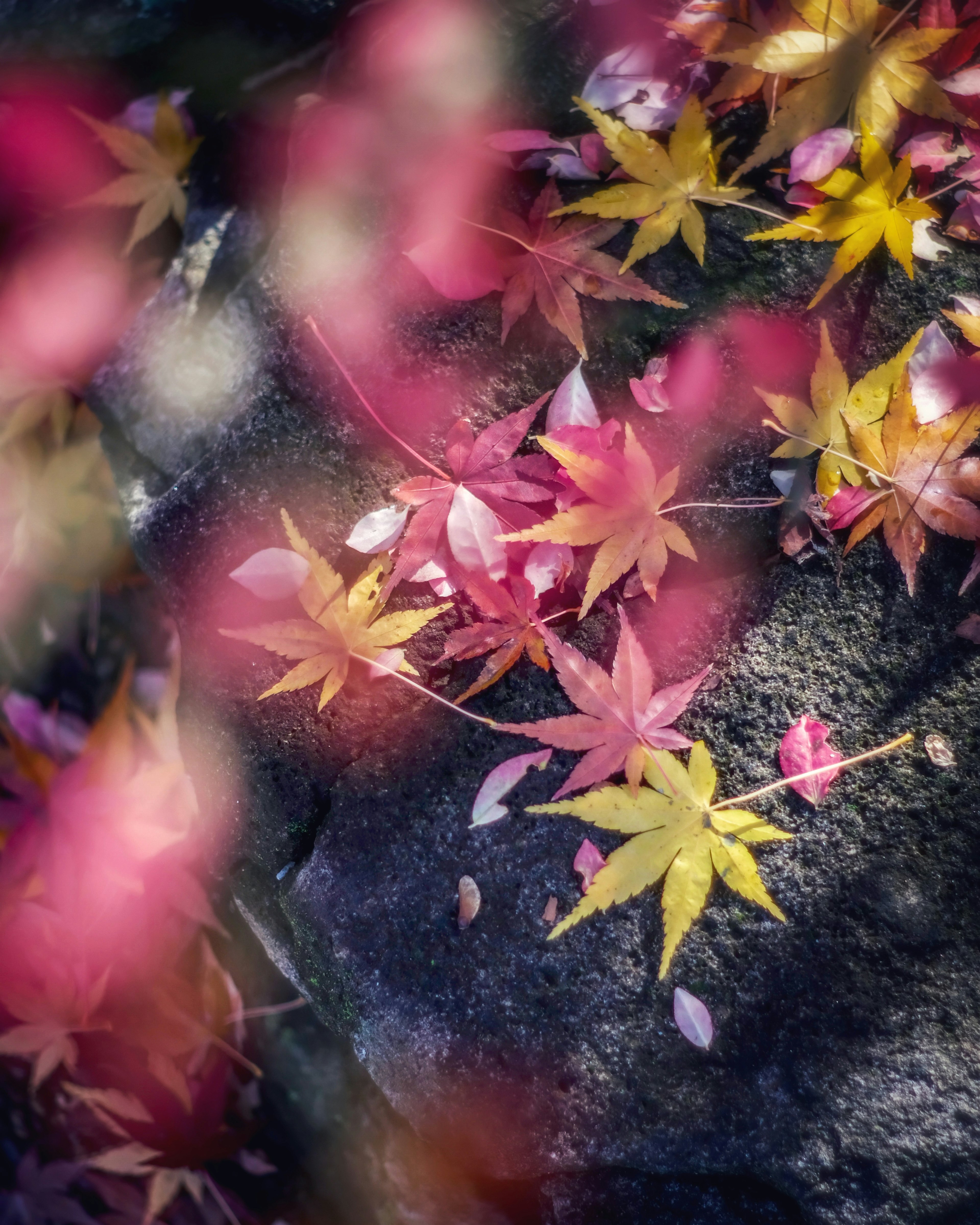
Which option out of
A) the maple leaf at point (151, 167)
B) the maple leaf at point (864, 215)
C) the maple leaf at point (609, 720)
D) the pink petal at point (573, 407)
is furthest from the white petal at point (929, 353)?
the maple leaf at point (151, 167)

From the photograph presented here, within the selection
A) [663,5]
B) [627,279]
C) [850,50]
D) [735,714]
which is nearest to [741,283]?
[627,279]

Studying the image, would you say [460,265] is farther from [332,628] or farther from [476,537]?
[332,628]

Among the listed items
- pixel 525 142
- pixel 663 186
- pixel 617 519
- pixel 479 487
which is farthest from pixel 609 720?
pixel 525 142

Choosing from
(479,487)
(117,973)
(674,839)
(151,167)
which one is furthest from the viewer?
(117,973)

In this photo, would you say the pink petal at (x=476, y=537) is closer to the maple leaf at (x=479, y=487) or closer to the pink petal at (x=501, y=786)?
the maple leaf at (x=479, y=487)

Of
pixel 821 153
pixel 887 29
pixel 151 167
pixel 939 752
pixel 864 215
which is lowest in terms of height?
pixel 939 752

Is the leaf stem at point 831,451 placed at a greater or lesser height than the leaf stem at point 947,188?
lesser

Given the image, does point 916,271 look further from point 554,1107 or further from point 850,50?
point 554,1107
